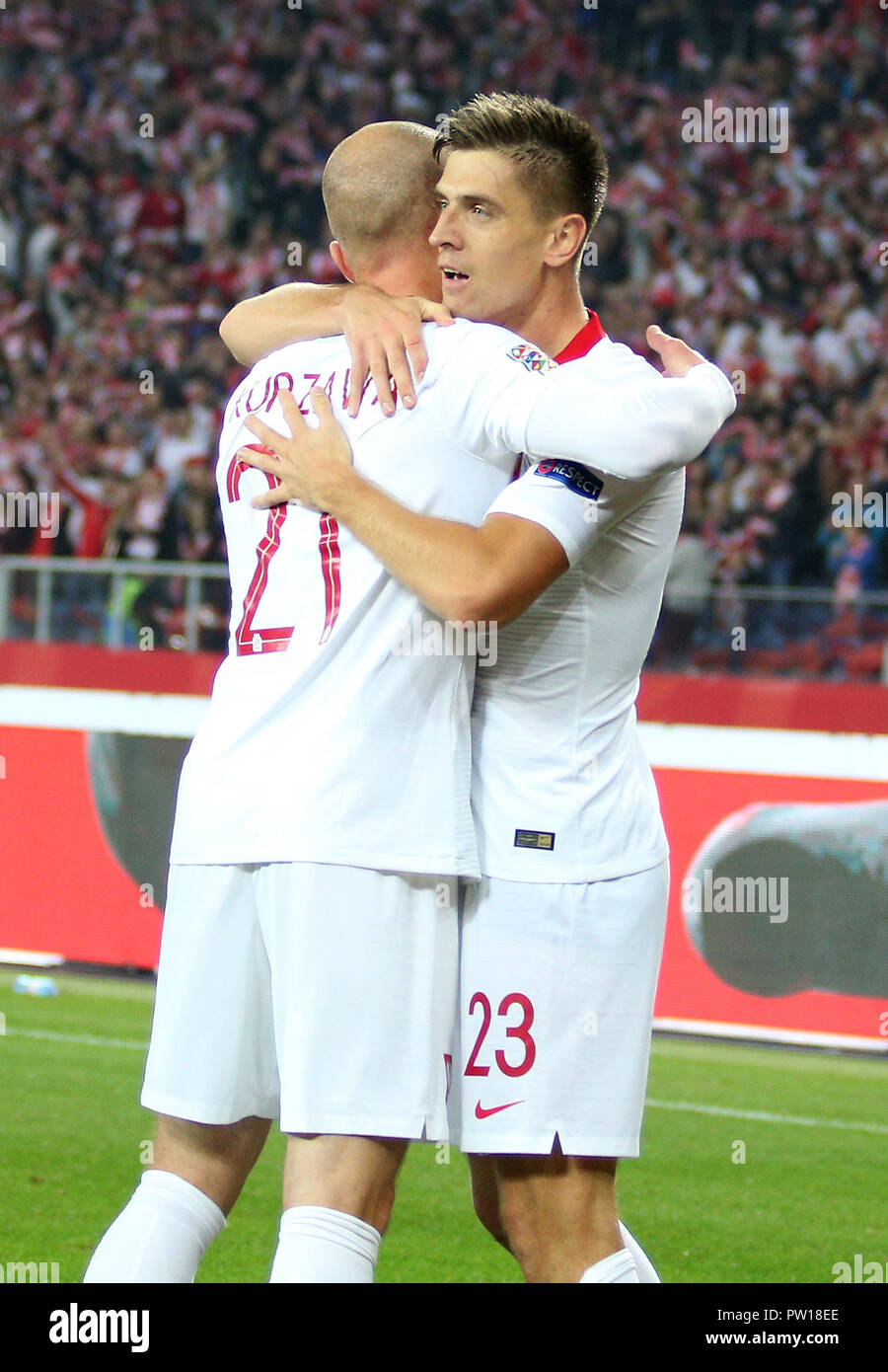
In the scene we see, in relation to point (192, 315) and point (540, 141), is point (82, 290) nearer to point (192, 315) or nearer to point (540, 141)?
point (192, 315)

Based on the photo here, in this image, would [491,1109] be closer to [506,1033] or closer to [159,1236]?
[506,1033]

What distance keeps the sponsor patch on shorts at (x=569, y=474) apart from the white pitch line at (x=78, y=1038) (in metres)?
4.15

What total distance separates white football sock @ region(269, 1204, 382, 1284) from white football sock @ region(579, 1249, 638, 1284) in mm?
372

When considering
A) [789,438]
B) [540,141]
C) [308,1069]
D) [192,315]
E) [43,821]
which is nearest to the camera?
[308,1069]

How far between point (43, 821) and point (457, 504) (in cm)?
521

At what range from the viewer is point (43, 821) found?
7.39 meters

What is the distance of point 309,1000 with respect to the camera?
7.72ft

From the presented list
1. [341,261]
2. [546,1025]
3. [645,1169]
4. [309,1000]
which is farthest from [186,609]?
[309,1000]

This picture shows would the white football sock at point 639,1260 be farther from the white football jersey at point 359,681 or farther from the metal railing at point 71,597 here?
the metal railing at point 71,597

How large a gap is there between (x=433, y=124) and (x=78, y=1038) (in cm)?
1002

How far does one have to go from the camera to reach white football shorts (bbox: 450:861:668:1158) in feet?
8.27

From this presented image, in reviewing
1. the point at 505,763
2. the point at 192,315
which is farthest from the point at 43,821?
the point at 192,315

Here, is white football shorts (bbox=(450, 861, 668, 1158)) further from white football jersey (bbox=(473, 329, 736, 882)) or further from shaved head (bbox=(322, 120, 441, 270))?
shaved head (bbox=(322, 120, 441, 270))

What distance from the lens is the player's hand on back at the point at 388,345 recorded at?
8.12 feet
